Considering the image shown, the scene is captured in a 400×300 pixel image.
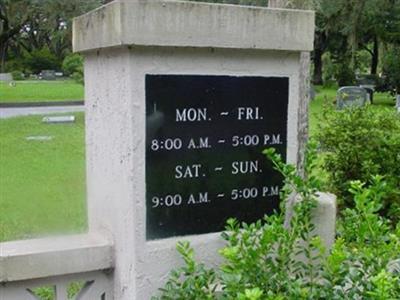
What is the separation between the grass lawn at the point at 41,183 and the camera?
5.40 meters

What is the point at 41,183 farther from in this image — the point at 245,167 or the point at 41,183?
the point at 245,167

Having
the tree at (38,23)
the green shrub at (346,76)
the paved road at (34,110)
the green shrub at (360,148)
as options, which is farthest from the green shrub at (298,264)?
the green shrub at (346,76)

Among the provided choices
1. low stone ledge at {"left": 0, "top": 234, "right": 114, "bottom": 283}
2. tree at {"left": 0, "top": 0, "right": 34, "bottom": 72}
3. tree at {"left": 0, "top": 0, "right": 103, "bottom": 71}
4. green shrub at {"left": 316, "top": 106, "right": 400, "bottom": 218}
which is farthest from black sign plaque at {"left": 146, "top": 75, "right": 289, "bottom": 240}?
tree at {"left": 0, "top": 0, "right": 34, "bottom": 72}

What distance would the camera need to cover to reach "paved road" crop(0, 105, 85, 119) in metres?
18.1

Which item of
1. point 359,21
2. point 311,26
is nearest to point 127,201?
point 311,26

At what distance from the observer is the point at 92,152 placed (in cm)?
262

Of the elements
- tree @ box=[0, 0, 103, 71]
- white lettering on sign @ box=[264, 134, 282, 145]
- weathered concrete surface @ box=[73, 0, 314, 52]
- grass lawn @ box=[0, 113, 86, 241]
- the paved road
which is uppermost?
tree @ box=[0, 0, 103, 71]

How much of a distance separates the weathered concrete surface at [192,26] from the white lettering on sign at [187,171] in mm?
506

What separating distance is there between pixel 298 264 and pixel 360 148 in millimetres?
3401

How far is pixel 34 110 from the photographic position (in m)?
19.5

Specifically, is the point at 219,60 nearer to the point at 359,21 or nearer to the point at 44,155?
the point at 44,155

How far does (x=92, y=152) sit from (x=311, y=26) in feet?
3.84

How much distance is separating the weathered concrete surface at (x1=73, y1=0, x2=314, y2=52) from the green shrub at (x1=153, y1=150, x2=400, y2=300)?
520 millimetres

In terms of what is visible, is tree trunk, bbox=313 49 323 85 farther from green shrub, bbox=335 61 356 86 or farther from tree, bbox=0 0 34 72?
tree, bbox=0 0 34 72
